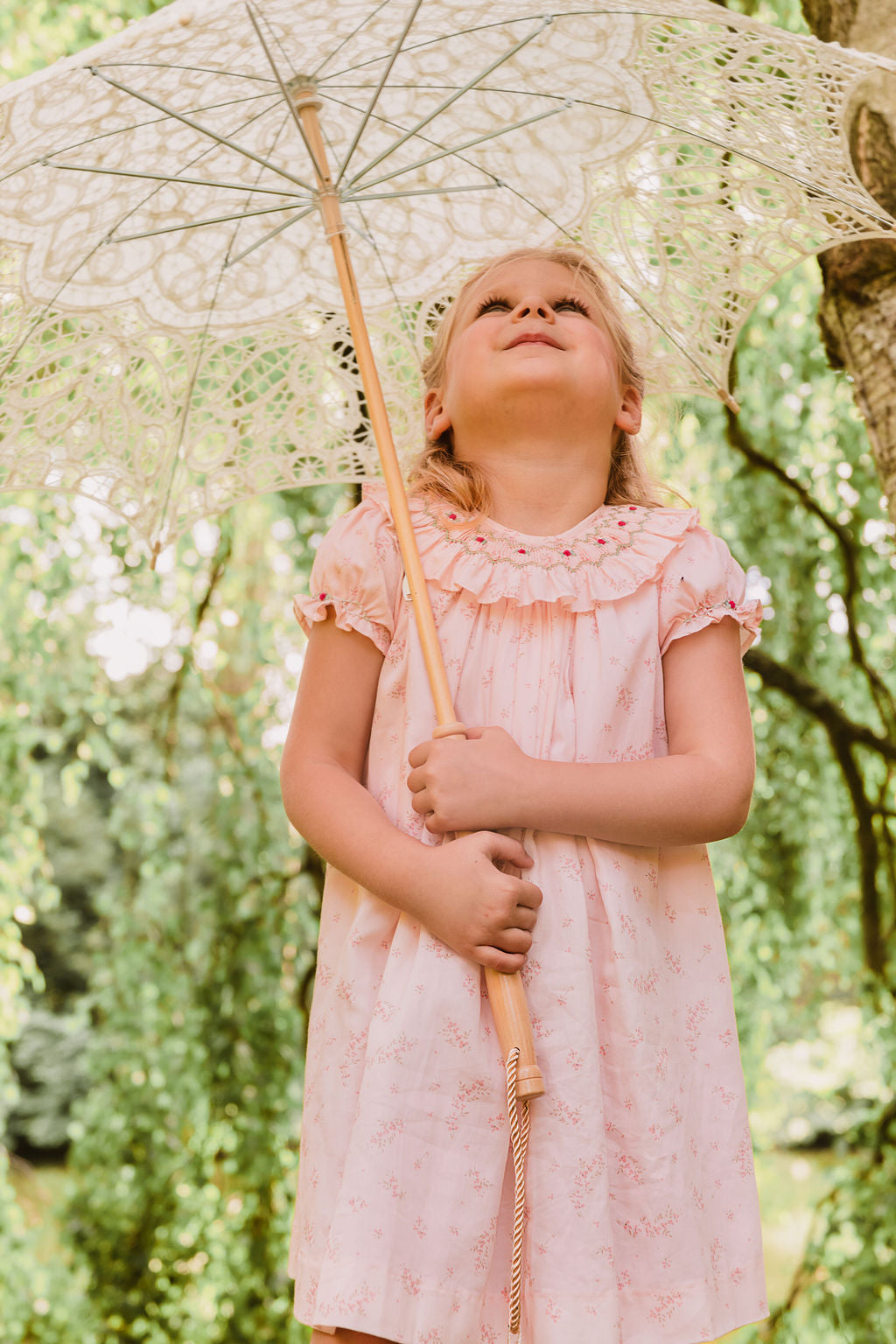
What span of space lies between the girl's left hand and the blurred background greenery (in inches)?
76.2

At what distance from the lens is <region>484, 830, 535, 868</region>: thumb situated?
1.18 m

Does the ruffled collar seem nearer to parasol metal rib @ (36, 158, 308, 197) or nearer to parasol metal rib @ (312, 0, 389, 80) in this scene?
parasol metal rib @ (36, 158, 308, 197)

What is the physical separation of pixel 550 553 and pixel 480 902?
42 cm

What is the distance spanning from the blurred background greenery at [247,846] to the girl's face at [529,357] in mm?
1499

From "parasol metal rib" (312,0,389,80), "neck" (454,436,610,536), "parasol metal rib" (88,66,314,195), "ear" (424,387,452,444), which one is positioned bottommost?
"neck" (454,436,610,536)

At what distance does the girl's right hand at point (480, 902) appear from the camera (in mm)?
1137

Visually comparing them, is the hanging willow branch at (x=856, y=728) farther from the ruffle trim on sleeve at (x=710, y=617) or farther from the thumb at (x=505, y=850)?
the thumb at (x=505, y=850)

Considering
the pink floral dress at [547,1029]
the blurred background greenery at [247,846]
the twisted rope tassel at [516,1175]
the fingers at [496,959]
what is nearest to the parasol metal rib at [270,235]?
the pink floral dress at [547,1029]

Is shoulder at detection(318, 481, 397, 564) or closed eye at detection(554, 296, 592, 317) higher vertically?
closed eye at detection(554, 296, 592, 317)

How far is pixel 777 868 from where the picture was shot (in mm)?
3045

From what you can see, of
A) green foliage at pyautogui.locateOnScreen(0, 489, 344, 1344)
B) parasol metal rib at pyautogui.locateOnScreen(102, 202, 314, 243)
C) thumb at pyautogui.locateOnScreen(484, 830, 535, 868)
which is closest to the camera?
thumb at pyautogui.locateOnScreen(484, 830, 535, 868)

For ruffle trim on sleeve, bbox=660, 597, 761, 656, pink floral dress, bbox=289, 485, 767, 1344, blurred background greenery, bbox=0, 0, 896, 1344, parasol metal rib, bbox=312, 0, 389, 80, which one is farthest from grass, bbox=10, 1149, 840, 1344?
parasol metal rib, bbox=312, 0, 389, 80

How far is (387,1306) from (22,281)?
1.30 meters

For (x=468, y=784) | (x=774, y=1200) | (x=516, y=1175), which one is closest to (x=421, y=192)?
(x=468, y=784)
